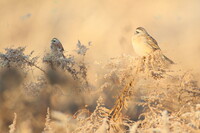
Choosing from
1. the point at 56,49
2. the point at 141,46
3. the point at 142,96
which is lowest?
the point at 142,96

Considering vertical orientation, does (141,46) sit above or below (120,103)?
above

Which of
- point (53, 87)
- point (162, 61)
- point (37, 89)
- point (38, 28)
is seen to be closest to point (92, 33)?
point (38, 28)

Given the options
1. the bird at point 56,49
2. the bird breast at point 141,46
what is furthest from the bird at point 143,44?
the bird at point 56,49

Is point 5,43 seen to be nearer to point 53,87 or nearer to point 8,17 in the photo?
point 8,17

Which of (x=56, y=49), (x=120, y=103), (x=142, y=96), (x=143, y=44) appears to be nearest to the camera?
(x=142, y=96)

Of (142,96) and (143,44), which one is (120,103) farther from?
(143,44)

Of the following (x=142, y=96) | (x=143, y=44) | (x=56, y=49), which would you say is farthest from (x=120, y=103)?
(x=56, y=49)

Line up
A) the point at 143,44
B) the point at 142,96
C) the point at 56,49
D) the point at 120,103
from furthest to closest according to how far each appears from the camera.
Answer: the point at 56,49 → the point at 143,44 → the point at 120,103 → the point at 142,96

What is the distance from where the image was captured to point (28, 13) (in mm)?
13305

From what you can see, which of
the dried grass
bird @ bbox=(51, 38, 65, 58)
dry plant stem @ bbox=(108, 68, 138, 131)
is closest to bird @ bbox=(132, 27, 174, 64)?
bird @ bbox=(51, 38, 65, 58)

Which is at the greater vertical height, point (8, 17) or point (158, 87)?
point (8, 17)

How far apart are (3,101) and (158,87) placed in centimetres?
563

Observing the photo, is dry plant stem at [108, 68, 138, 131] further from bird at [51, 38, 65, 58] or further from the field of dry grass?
bird at [51, 38, 65, 58]

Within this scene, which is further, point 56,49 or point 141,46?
point 56,49
